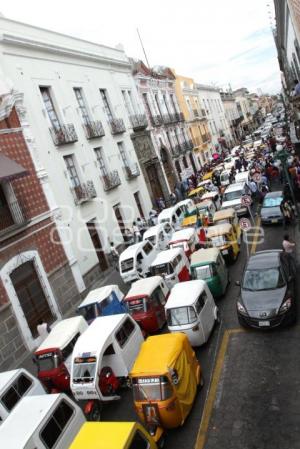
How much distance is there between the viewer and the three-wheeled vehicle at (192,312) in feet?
A: 43.0

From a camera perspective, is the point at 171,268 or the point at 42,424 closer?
the point at 42,424

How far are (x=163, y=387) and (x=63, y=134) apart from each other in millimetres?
18896

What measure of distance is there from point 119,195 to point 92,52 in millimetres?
10924

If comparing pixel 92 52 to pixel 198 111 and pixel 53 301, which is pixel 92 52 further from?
pixel 198 111

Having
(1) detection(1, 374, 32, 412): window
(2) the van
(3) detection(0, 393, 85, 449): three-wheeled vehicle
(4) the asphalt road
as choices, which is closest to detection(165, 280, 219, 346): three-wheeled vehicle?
(4) the asphalt road

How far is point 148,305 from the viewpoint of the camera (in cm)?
1540

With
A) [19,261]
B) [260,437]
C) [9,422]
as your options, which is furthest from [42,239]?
[260,437]

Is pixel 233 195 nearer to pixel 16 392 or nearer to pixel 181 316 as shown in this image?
pixel 181 316

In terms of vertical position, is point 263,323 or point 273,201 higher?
point 273,201

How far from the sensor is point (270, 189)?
105 feet

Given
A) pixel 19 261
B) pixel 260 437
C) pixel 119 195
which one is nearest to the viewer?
pixel 260 437

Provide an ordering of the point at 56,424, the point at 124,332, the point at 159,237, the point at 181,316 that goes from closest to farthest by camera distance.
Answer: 1. the point at 56,424
2. the point at 124,332
3. the point at 181,316
4. the point at 159,237

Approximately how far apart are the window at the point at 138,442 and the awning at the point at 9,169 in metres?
13.0

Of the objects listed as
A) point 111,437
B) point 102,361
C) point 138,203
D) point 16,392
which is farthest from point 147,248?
point 111,437
